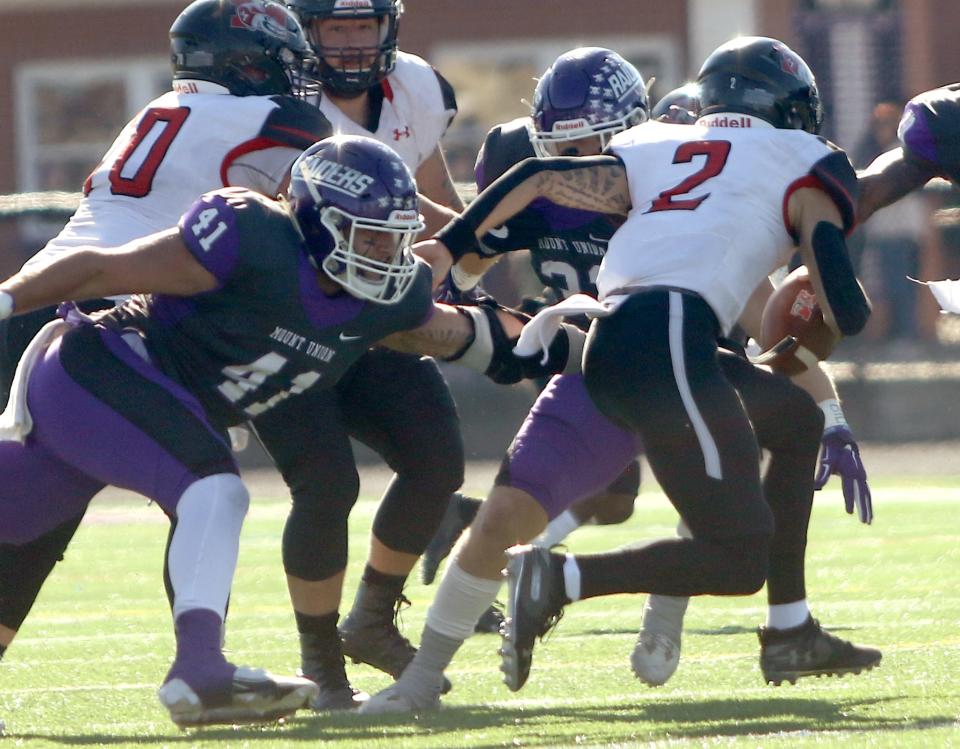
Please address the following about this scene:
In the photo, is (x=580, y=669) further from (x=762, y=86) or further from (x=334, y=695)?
(x=762, y=86)

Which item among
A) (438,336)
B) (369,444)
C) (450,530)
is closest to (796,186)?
(438,336)

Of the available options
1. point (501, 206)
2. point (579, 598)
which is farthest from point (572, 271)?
point (579, 598)

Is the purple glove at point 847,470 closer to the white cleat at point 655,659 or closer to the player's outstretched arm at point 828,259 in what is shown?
the player's outstretched arm at point 828,259

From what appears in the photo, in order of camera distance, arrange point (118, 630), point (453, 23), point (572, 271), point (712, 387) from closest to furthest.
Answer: point (712, 387) → point (572, 271) → point (118, 630) → point (453, 23)

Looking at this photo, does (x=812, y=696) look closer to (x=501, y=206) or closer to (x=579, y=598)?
(x=579, y=598)

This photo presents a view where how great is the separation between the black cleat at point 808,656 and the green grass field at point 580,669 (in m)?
0.04

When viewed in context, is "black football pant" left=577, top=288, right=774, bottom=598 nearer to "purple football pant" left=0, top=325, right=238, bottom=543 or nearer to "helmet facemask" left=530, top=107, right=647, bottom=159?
"helmet facemask" left=530, top=107, right=647, bottom=159

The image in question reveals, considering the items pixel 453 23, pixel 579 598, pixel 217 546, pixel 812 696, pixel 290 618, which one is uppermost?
pixel 217 546

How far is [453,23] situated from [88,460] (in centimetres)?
1284

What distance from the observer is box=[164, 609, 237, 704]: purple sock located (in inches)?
143

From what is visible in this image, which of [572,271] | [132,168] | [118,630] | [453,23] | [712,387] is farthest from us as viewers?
[453,23]

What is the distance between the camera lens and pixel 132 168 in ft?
15.0

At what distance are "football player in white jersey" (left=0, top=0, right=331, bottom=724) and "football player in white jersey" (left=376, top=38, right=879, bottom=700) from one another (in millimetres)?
529

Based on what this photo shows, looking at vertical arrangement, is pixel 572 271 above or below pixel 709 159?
below
